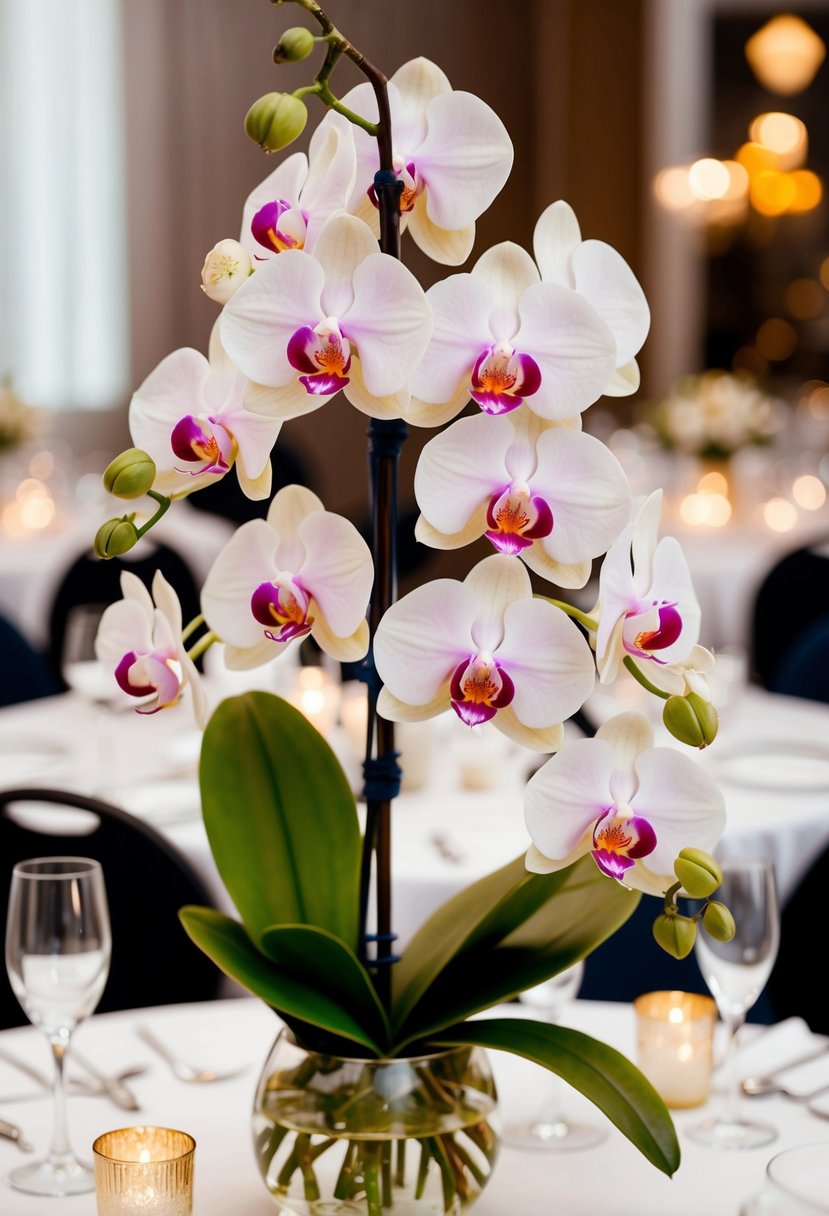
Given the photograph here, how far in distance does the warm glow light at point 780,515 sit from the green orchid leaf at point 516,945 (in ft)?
13.7

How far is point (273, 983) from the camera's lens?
0.96 meters

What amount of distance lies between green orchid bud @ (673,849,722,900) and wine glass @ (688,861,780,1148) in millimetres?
416

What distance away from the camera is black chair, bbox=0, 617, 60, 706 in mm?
3193

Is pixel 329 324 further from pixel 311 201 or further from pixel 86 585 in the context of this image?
pixel 86 585

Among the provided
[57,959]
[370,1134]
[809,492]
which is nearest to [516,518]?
[370,1134]

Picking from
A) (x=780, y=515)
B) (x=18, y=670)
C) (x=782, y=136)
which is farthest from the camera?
(x=782, y=136)

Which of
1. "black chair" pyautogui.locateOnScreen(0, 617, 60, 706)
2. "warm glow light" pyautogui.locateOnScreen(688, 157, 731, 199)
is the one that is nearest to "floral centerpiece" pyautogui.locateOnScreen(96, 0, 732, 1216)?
"black chair" pyautogui.locateOnScreen(0, 617, 60, 706)

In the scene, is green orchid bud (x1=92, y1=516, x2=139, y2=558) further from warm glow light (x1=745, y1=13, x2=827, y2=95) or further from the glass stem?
warm glow light (x1=745, y1=13, x2=827, y2=95)

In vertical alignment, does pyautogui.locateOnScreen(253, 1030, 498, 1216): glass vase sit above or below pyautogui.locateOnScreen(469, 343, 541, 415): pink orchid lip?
below

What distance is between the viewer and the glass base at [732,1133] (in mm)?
1179

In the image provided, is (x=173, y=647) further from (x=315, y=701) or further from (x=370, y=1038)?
(x=315, y=701)

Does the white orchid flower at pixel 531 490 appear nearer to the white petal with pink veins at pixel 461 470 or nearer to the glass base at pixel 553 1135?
the white petal with pink veins at pixel 461 470

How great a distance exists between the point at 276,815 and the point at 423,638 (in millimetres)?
218

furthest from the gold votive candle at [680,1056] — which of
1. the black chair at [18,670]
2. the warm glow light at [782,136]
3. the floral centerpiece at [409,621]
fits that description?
the warm glow light at [782,136]
